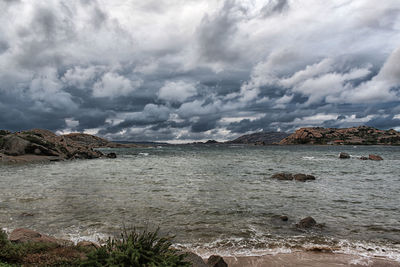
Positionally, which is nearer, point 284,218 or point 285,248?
point 285,248

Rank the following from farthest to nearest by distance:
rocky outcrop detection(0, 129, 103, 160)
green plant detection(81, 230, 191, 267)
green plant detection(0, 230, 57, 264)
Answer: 1. rocky outcrop detection(0, 129, 103, 160)
2. green plant detection(0, 230, 57, 264)
3. green plant detection(81, 230, 191, 267)

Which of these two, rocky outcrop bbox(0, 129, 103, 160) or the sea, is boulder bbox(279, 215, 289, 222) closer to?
the sea

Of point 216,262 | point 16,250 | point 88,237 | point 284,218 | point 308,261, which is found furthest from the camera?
point 284,218

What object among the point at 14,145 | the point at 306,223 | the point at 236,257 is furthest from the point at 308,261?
the point at 14,145

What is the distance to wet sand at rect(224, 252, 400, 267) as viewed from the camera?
849 centimetres

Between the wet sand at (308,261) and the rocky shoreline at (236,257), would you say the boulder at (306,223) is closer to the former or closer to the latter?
the rocky shoreline at (236,257)

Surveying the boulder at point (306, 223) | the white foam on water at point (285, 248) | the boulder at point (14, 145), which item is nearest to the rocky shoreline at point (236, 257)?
the white foam on water at point (285, 248)

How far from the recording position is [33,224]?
503 inches

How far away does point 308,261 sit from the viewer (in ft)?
28.7

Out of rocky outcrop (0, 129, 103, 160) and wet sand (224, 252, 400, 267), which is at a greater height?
rocky outcrop (0, 129, 103, 160)

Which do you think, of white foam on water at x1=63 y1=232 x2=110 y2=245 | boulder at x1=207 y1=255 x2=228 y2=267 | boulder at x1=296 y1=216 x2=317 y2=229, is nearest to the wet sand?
boulder at x1=207 y1=255 x2=228 y2=267

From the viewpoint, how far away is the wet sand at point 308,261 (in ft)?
27.9

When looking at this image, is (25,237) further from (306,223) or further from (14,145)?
(14,145)

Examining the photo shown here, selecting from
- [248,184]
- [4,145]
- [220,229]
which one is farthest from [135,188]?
[4,145]
